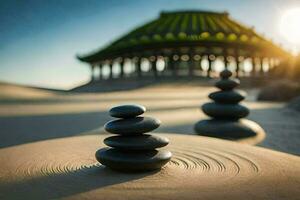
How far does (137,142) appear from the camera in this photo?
17.2 ft

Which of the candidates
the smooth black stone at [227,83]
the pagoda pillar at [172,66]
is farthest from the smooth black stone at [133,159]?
the pagoda pillar at [172,66]

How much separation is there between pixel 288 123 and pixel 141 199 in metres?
9.18

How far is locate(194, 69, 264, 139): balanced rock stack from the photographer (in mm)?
9570

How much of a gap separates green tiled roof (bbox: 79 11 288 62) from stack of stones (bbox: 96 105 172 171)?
30.0 m

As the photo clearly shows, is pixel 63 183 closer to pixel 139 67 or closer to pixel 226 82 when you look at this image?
pixel 226 82

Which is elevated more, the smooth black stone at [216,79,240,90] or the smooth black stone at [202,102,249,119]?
the smooth black stone at [216,79,240,90]

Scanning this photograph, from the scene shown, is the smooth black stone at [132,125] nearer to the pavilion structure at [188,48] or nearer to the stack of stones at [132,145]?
the stack of stones at [132,145]

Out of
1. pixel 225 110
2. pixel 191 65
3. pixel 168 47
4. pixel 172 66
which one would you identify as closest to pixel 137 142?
pixel 225 110

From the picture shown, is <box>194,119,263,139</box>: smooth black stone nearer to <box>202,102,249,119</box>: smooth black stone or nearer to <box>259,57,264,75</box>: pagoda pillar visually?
<box>202,102,249,119</box>: smooth black stone

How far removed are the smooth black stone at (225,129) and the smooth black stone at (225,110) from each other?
16cm

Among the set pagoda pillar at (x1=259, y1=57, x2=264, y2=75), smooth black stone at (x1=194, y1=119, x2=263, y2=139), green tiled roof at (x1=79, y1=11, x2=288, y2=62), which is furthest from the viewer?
pagoda pillar at (x1=259, y1=57, x2=264, y2=75)

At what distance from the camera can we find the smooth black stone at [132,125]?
5.29 meters

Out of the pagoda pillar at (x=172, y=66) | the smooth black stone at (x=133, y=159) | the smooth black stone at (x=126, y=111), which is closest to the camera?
the smooth black stone at (x=133, y=159)

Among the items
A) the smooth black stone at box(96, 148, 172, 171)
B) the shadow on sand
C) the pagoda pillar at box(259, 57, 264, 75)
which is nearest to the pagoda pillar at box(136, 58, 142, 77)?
the pagoda pillar at box(259, 57, 264, 75)
